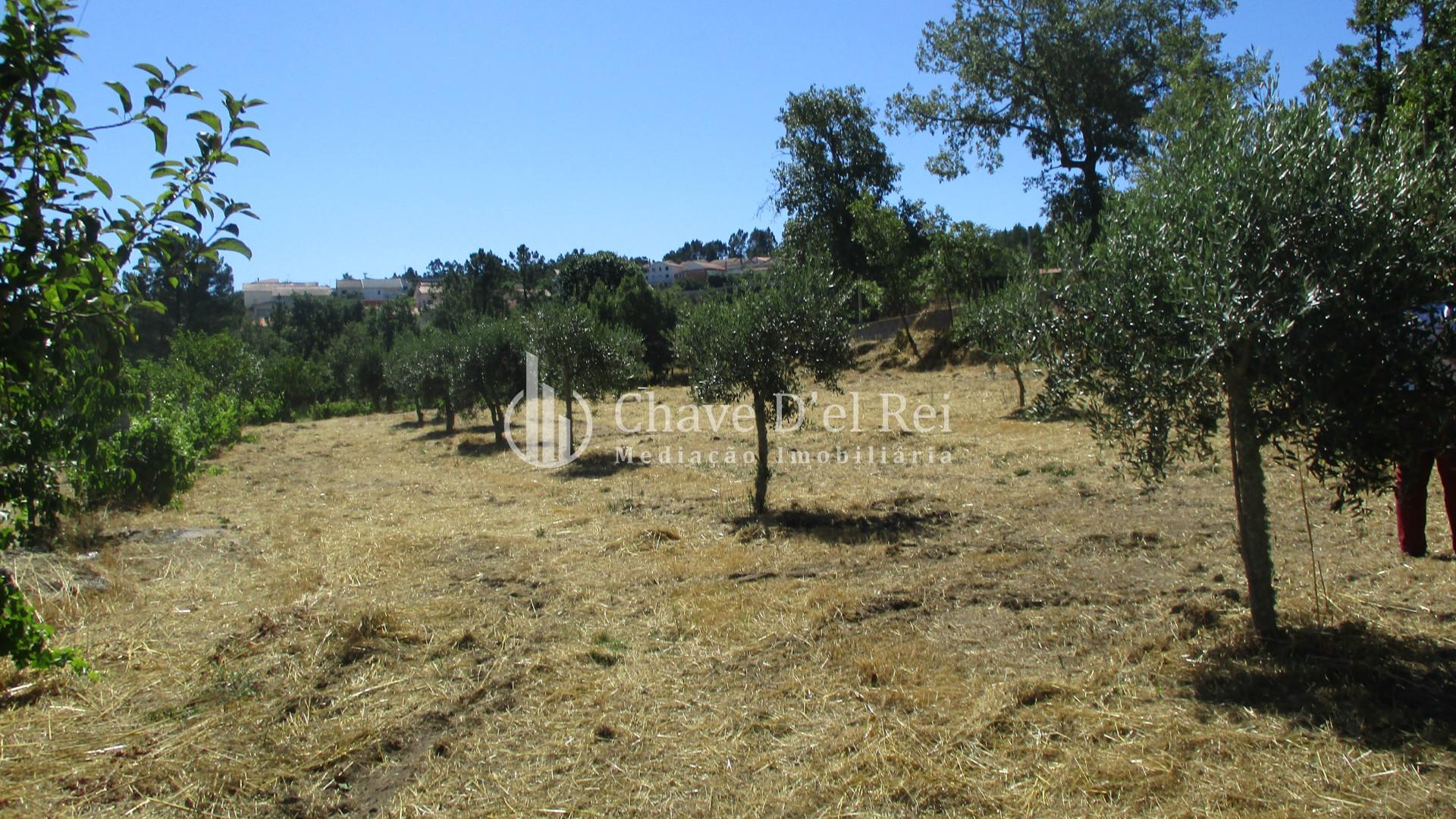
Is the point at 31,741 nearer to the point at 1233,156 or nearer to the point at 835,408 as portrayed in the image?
the point at 1233,156

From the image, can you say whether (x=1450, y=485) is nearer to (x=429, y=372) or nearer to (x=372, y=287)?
(x=429, y=372)

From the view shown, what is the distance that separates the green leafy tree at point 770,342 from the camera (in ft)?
40.4

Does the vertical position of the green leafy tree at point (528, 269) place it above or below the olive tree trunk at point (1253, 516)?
above

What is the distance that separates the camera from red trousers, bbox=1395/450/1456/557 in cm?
582

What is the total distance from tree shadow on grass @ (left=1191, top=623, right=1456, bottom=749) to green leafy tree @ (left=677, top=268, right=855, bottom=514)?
712 centimetres

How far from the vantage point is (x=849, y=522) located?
38.0 feet

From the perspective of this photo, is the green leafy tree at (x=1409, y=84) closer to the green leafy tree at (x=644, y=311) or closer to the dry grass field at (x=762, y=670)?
the dry grass field at (x=762, y=670)

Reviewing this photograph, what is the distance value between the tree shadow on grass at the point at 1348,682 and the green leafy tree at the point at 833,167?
38236 mm

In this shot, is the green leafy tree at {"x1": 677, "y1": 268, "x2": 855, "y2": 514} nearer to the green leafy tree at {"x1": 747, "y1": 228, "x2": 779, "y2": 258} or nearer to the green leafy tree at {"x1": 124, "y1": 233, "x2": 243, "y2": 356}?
the green leafy tree at {"x1": 124, "y1": 233, "x2": 243, "y2": 356}

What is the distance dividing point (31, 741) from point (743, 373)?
882cm

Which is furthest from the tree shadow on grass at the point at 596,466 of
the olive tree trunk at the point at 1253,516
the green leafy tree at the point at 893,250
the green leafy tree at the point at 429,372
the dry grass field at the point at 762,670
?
the green leafy tree at the point at 893,250

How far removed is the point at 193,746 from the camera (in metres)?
5.23

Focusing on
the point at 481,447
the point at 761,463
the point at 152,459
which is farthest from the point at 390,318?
the point at 761,463

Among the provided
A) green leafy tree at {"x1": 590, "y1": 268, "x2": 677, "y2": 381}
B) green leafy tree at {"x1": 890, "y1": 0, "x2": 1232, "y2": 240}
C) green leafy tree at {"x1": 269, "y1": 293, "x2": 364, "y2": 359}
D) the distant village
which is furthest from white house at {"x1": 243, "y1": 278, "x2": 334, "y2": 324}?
green leafy tree at {"x1": 890, "y1": 0, "x2": 1232, "y2": 240}
